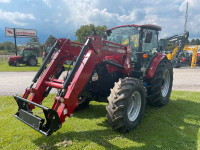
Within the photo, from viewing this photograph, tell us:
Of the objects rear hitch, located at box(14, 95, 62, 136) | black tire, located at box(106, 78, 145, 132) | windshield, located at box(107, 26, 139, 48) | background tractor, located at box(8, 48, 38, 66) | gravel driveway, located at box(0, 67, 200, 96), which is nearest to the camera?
rear hitch, located at box(14, 95, 62, 136)

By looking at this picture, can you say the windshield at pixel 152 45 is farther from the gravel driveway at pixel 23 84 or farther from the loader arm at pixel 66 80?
the gravel driveway at pixel 23 84

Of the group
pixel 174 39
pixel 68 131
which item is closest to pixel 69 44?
pixel 68 131

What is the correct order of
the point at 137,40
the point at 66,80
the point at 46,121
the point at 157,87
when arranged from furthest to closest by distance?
1. the point at 137,40
2. the point at 157,87
3. the point at 66,80
4. the point at 46,121

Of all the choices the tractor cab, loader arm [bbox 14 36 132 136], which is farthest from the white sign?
loader arm [bbox 14 36 132 136]

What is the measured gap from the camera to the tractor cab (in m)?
5.27

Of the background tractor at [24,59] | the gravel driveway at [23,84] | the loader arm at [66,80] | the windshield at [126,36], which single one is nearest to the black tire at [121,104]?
the loader arm at [66,80]

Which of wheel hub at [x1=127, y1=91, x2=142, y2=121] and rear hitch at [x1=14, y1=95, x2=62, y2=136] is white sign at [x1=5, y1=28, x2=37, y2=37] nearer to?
rear hitch at [x1=14, y1=95, x2=62, y2=136]

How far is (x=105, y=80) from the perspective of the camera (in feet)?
14.9

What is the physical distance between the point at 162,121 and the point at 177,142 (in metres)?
1.02

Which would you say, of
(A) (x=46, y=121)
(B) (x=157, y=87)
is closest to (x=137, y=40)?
(B) (x=157, y=87)

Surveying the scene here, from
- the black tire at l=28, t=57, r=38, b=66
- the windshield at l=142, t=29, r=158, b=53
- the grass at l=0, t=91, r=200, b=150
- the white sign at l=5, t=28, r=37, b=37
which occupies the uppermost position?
the white sign at l=5, t=28, r=37, b=37

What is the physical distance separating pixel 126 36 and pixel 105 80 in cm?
194

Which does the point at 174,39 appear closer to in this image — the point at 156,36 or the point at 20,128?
the point at 156,36

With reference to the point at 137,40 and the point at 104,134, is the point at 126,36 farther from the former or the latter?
the point at 104,134
